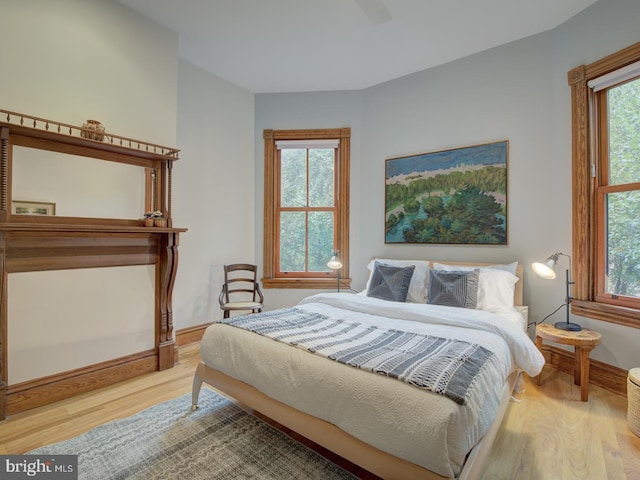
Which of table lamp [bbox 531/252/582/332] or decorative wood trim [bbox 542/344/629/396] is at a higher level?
table lamp [bbox 531/252/582/332]

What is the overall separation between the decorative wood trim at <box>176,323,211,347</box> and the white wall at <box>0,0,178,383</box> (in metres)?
0.59

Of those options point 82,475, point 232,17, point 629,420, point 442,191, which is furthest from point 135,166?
point 629,420

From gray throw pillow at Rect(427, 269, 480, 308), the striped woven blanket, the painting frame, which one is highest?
the painting frame

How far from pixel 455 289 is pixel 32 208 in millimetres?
3326

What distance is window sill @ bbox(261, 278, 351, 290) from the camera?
13.4 ft

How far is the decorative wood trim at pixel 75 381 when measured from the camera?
215 cm

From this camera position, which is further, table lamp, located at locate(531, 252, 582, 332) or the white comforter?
table lamp, located at locate(531, 252, 582, 332)

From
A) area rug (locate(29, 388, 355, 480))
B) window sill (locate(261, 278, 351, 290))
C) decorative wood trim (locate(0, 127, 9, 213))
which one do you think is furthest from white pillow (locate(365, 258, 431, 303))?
decorative wood trim (locate(0, 127, 9, 213))

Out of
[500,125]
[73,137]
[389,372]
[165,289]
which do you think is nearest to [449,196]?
[500,125]

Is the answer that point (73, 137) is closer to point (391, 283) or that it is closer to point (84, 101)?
point (84, 101)

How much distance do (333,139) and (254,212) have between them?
4.75 feet

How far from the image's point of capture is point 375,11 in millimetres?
2512

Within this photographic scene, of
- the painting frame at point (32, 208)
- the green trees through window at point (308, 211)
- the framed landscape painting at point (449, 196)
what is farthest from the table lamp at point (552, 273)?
the painting frame at point (32, 208)

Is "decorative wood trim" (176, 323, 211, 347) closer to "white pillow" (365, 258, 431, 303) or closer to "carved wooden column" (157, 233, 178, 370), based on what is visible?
"carved wooden column" (157, 233, 178, 370)
